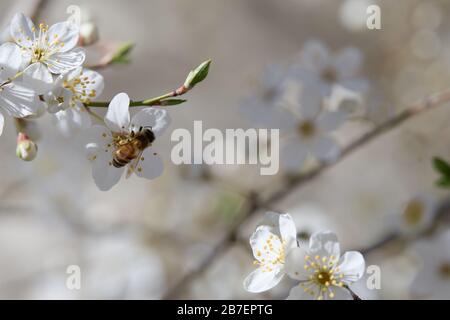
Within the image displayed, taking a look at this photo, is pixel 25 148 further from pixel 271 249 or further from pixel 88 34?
pixel 271 249

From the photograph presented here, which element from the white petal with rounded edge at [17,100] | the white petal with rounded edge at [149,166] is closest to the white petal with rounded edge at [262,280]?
the white petal with rounded edge at [149,166]

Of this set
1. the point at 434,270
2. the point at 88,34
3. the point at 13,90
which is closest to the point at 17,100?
the point at 13,90

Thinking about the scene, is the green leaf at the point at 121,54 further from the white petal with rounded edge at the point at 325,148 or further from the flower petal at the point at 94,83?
the white petal with rounded edge at the point at 325,148

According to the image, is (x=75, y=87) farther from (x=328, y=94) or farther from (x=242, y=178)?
(x=242, y=178)

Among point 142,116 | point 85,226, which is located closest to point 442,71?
point 85,226

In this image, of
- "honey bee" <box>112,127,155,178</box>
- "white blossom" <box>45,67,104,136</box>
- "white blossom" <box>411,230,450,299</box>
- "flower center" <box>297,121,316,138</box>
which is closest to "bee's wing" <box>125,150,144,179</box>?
"honey bee" <box>112,127,155,178</box>
